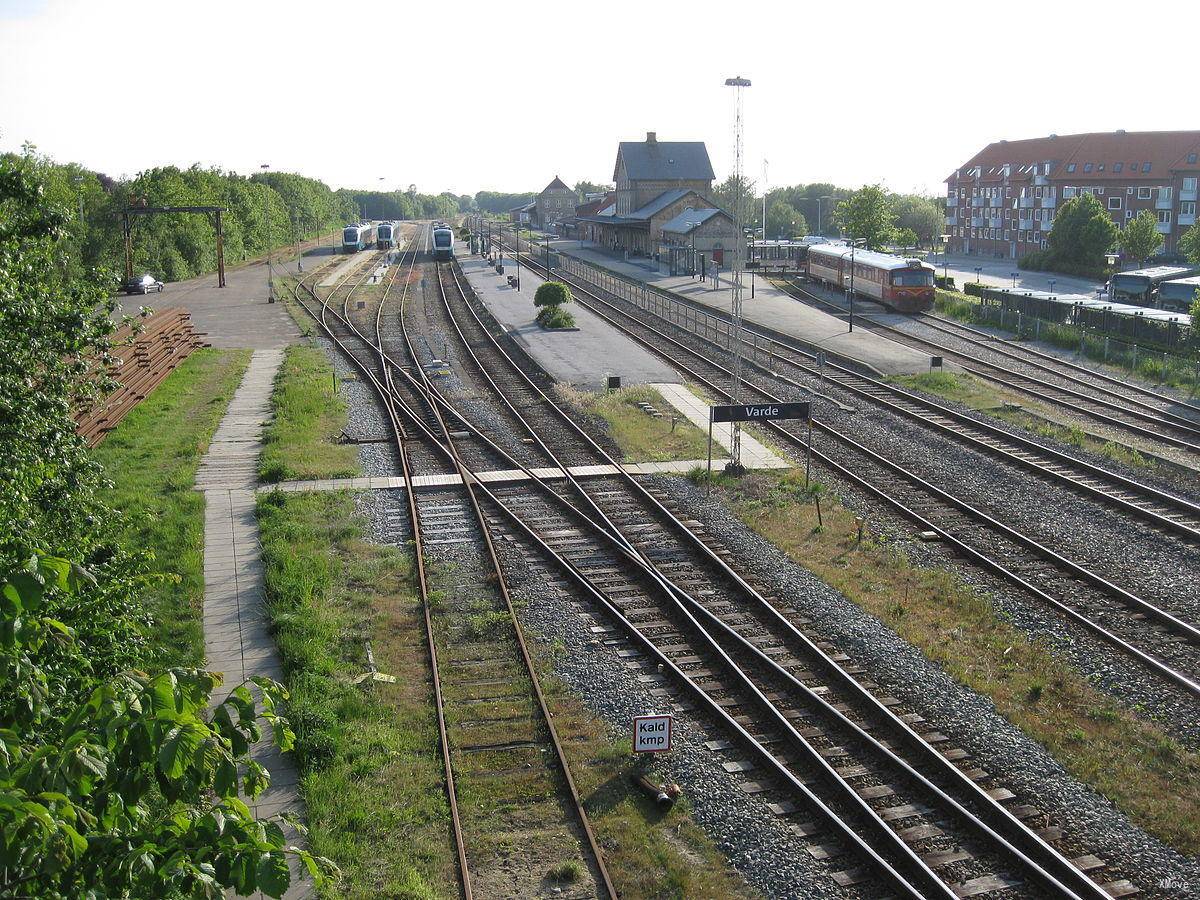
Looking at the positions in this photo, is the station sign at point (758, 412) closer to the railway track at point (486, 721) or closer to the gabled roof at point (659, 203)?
the railway track at point (486, 721)

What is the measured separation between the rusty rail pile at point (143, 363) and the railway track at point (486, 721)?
28.6 ft

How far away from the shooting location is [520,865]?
9484 mm

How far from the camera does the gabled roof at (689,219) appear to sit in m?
69.9

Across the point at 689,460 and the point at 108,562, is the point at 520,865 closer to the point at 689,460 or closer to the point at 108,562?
the point at 108,562

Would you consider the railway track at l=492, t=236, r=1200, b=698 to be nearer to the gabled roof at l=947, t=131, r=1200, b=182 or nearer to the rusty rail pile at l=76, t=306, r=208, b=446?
the rusty rail pile at l=76, t=306, r=208, b=446

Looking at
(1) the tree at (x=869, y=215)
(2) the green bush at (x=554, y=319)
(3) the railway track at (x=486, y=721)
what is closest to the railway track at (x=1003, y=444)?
(2) the green bush at (x=554, y=319)

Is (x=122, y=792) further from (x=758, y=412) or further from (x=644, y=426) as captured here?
(x=644, y=426)

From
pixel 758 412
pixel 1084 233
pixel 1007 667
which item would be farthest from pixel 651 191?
pixel 1007 667

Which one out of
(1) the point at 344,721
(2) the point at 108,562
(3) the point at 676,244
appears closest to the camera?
(2) the point at 108,562

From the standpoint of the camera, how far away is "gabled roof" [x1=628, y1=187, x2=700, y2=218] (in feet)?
263

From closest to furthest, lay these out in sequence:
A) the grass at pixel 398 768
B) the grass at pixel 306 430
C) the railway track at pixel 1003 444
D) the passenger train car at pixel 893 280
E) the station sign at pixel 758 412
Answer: the grass at pixel 398 768
the railway track at pixel 1003 444
the station sign at pixel 758 412
the grass at pixel 306 430
the passenger train car at pixel 893 280

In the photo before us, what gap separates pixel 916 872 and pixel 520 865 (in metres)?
3.48

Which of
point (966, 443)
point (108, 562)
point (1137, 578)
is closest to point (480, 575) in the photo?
point (108, 562)

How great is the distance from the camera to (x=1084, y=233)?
6656cm
